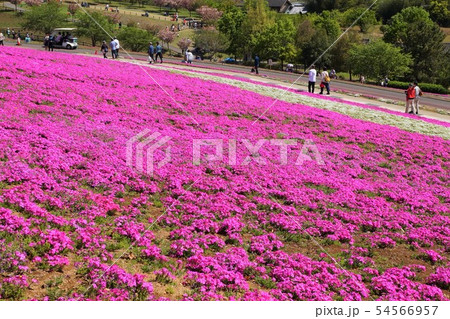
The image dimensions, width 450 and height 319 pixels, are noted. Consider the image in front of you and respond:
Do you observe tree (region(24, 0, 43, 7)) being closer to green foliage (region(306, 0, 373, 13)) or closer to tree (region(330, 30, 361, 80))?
tree (region(330, 30, 361, 80))

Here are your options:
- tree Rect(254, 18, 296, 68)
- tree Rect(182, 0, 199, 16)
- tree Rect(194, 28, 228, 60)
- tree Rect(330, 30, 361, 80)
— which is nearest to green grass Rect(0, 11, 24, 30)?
tree Rect(194, 28, 228, 60)

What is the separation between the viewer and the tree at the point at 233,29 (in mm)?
102625

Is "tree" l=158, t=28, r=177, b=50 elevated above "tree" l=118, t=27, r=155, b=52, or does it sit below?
above

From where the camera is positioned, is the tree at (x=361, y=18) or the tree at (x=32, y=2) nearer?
the tree at (x=32, y=2)

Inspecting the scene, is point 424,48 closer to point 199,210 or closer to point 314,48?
point 314,48

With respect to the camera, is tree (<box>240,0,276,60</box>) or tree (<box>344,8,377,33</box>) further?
tree (<box>344,8,377,33</box>)

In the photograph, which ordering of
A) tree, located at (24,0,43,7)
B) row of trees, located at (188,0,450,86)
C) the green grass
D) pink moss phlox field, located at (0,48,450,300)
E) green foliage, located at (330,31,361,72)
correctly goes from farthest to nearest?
the green grass, green foliage, located at (330,31,361,72), tree, located at (24,0,43,7), row of trees, located at (188,0,450,86), pink moss phlox field, located at (0,48,450,300)

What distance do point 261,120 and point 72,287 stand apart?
17.9m

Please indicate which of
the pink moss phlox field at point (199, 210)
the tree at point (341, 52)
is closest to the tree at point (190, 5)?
the tree at point (341, 52)

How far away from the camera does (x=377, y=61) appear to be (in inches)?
2847

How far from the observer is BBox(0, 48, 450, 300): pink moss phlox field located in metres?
8.55

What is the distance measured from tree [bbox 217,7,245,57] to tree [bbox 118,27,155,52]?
22763 mm

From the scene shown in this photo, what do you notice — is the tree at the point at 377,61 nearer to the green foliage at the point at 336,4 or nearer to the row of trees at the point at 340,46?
the row of trees at the point at 340,46

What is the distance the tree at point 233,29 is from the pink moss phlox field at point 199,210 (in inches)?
3306
